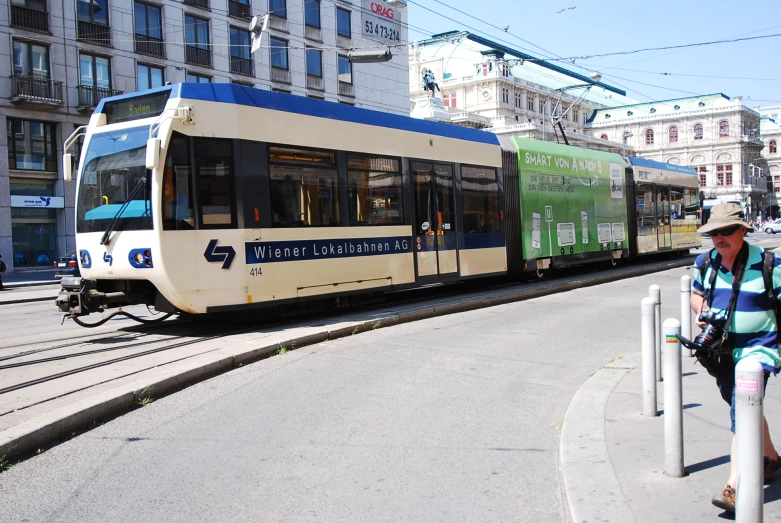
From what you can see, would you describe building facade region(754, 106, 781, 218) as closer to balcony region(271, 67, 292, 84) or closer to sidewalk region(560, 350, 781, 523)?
balcony region(271, 67, 292, 84)

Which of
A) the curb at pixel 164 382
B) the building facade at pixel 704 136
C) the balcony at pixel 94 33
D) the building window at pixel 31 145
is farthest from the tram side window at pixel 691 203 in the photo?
the building facade at pixel 704 136

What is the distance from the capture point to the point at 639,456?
4703mm

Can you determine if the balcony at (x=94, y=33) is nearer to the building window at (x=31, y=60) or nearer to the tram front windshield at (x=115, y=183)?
the building window at (x=31, y=60)

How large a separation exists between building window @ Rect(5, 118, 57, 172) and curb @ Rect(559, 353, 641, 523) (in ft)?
103

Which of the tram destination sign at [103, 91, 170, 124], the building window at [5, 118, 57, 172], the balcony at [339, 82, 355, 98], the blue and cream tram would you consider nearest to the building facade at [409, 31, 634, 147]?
the balcony at [339, 82, 355, 98]

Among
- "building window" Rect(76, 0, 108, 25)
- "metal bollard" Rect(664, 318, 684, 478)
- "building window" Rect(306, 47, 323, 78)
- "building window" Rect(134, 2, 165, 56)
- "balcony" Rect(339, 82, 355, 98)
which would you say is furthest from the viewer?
"balcony" Rect(339, 82, 355, 98)

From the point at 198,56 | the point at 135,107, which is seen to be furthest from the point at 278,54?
the point at 135,107

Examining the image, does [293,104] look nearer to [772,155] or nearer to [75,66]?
[75,66]

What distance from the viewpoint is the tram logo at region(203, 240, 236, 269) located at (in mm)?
9938

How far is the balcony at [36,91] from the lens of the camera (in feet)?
100

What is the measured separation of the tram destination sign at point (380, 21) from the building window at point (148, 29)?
15.0 metres

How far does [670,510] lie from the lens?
3805mm

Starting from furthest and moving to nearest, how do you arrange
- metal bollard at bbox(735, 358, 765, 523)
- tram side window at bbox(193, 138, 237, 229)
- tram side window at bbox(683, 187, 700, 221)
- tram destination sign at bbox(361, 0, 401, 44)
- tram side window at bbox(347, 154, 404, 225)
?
tram destination sign at bbox(361, 0, 401, 44), tram side window at bbox(683, 187, 700, 221), tram side window at bbox(347, 154, 404, 225), tram side window at bbox(193, 138, 237, 229), metal bollard at bbox(735, 358, 765, 523)

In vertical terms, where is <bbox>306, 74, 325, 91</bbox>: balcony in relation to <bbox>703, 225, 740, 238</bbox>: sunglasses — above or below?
above
